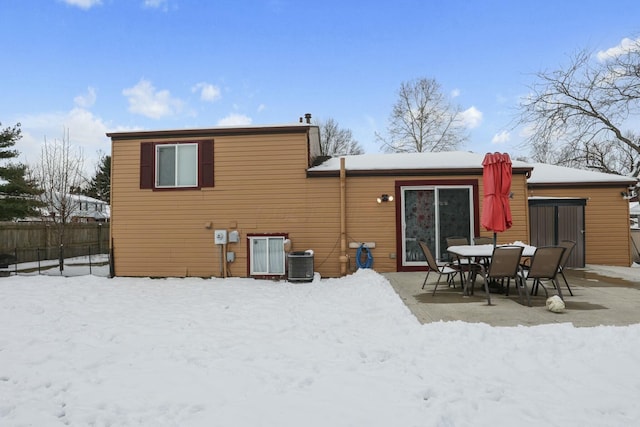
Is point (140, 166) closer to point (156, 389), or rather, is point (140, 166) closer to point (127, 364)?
point (127, 364)

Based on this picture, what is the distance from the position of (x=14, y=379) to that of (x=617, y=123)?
790 inches

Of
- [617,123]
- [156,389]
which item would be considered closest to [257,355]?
[156,389]

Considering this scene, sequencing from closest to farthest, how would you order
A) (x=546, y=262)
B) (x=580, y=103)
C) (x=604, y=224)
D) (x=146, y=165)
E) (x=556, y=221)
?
(x=546, y=262) < (x=146, y=165) < (x=556, y=221) < (x=604, y=224) < (x=580, y=103)

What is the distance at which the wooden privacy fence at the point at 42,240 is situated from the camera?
13.8 meters

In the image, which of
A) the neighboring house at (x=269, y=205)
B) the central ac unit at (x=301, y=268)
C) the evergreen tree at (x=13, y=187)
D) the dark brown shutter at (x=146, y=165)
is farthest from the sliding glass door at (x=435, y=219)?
the evergreen tree at (x=13, y=187)

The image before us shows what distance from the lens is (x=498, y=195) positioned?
5.70 m

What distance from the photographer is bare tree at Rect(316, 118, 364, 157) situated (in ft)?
97.8

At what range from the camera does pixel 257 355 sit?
3711mm

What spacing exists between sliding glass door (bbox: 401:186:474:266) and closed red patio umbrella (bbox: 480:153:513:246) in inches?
114

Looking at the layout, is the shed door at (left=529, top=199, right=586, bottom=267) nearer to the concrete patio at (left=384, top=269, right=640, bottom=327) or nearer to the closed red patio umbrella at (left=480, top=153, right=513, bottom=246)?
the concrete patio at (left=384, top=269, right=640, bottom=327)

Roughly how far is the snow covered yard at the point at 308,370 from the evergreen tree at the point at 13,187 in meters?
11.4

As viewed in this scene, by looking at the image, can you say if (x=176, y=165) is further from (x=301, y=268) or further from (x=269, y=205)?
(x=301, y=268)

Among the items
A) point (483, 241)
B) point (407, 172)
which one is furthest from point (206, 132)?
point (483, 241)

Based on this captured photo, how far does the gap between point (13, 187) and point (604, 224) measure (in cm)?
2161
